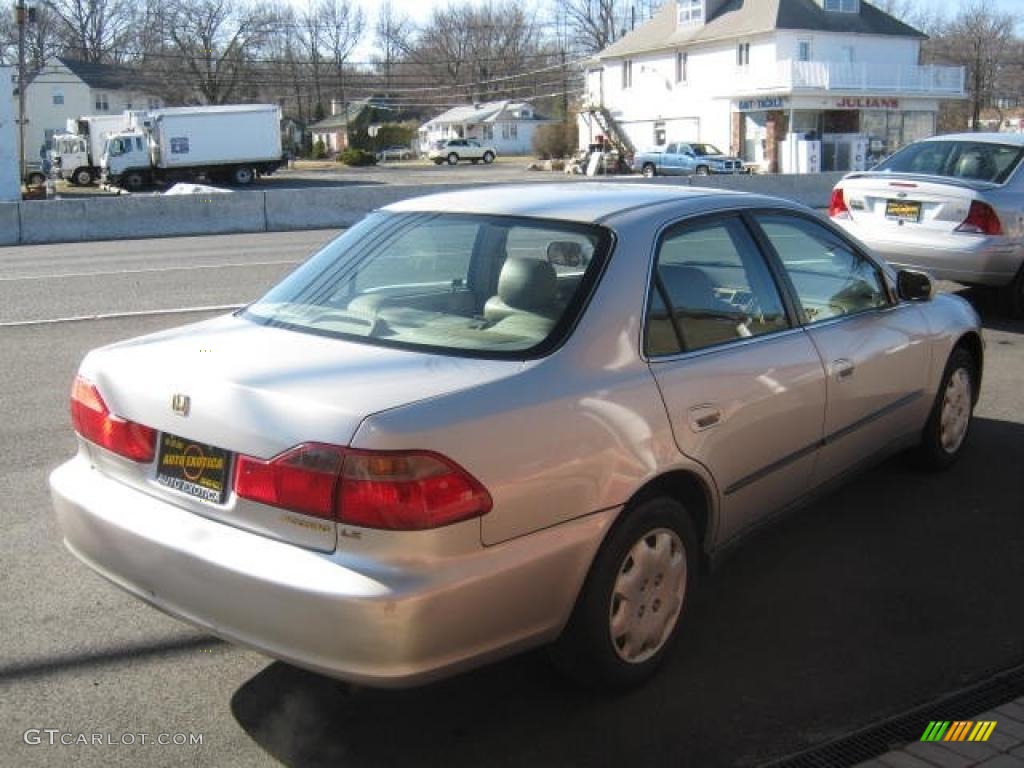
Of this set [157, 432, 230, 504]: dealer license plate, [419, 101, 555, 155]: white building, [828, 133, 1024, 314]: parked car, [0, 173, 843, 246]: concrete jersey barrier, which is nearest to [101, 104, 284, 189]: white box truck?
[0, 173, 843, 246]: concrete jersey barrier

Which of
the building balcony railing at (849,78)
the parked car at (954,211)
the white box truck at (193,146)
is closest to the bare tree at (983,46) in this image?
the building balcony railing at (849,78)

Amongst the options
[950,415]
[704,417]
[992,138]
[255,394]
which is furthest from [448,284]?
[992,138]

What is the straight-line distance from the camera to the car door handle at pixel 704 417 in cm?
361

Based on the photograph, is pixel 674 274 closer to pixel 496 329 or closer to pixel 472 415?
pixel 496 329

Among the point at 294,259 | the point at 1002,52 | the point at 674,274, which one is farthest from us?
the point at 1002,52

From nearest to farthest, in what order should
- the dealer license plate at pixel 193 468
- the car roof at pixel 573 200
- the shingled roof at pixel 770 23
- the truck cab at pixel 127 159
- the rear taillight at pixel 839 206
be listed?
the dealer license plate at pixel 193 468
the car roof at pixel 573 200
the rear taillight at pixel 839 206
the truck cab at pixel 127 159
the shingled roof at pixel 770 23

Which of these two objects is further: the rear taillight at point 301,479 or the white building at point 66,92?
the white building at point 66,92

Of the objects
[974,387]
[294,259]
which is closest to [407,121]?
[294,259]

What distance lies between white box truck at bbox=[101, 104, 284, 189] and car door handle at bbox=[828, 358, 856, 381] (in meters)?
51.2

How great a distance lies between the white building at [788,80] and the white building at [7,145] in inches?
1373

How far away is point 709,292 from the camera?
13.3ft

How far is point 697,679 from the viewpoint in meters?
3.66

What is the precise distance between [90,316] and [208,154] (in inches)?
1748

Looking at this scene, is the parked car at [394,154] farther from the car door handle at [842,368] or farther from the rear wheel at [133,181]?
the car door handle at [842,368]
